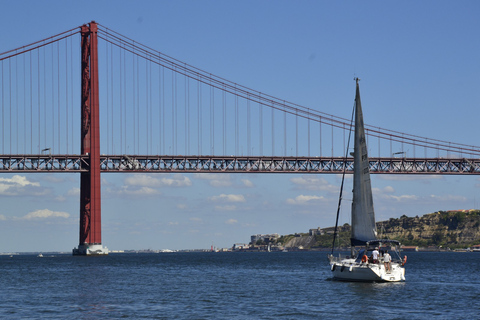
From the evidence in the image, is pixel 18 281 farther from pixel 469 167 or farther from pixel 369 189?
pixel 469 167

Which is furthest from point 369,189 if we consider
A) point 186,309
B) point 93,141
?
point 93,141

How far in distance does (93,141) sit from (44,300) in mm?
50732

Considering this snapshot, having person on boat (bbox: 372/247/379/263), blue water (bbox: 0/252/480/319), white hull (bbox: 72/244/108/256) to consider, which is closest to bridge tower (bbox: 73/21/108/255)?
white hull (bbox: 72/244/108/256)

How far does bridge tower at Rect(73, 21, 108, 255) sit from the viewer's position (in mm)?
85500

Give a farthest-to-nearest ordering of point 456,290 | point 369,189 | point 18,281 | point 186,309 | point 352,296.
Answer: point 18,281, point 369,189, point 456,290, point 352,296, point 186,309

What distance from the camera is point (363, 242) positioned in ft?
145

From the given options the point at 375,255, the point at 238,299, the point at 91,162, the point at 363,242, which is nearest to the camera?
the point at 238,299

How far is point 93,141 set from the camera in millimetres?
86625

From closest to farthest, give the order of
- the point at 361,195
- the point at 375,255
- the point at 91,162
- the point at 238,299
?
the point at 238,299
the point at 375,255
the point at 361,195
the point at 91,162

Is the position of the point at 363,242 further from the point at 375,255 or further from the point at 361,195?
the point at 375,255

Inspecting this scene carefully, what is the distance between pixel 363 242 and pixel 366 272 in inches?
141

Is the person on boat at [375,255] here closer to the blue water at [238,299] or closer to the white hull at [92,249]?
the blue water at [238,299]

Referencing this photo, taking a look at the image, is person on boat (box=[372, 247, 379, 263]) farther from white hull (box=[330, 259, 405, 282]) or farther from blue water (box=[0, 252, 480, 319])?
blue water (box=[0, 252, 480, 319])

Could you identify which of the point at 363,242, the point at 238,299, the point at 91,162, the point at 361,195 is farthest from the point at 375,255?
the point at 91,162
